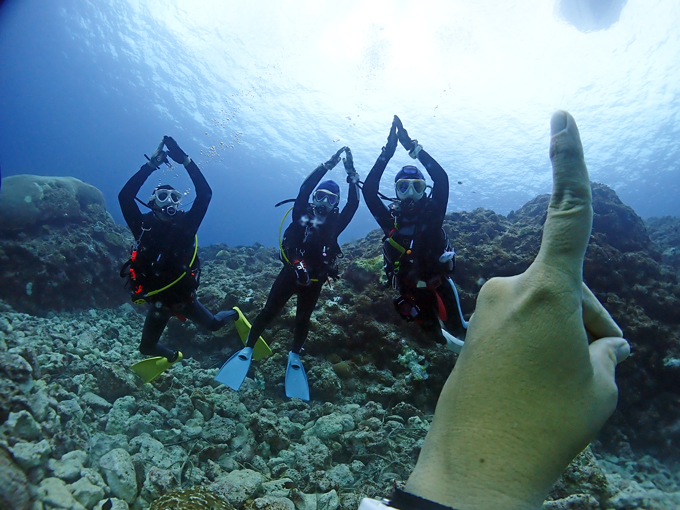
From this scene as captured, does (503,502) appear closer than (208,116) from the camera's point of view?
Yes

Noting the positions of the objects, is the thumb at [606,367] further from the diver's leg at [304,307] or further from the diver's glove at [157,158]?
the diver's glove at [157,158]

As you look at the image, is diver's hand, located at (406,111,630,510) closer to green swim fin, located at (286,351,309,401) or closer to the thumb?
the thumb

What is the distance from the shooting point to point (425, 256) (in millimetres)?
4863

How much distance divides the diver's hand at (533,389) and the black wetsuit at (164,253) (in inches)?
208

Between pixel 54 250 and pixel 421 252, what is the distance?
10.9 metres

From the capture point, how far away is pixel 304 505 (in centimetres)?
309

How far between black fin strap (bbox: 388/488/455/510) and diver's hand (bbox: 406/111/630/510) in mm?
72

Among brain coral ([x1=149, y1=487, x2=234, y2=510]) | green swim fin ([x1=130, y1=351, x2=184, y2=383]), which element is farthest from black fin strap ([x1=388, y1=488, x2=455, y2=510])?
green swim fin ([x1=130, y1=351, x2=184, y2=383])

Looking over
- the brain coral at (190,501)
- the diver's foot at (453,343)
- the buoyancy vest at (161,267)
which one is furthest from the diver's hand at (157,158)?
the diver's foot at (453,343)

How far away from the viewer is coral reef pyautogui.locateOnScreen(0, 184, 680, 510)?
9.75 feet

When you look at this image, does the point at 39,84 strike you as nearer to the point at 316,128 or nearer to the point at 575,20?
the point at 316,128

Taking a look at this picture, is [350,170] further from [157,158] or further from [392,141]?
[157,158]

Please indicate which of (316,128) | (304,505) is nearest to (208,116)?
(316,128)

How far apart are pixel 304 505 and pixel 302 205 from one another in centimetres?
433
